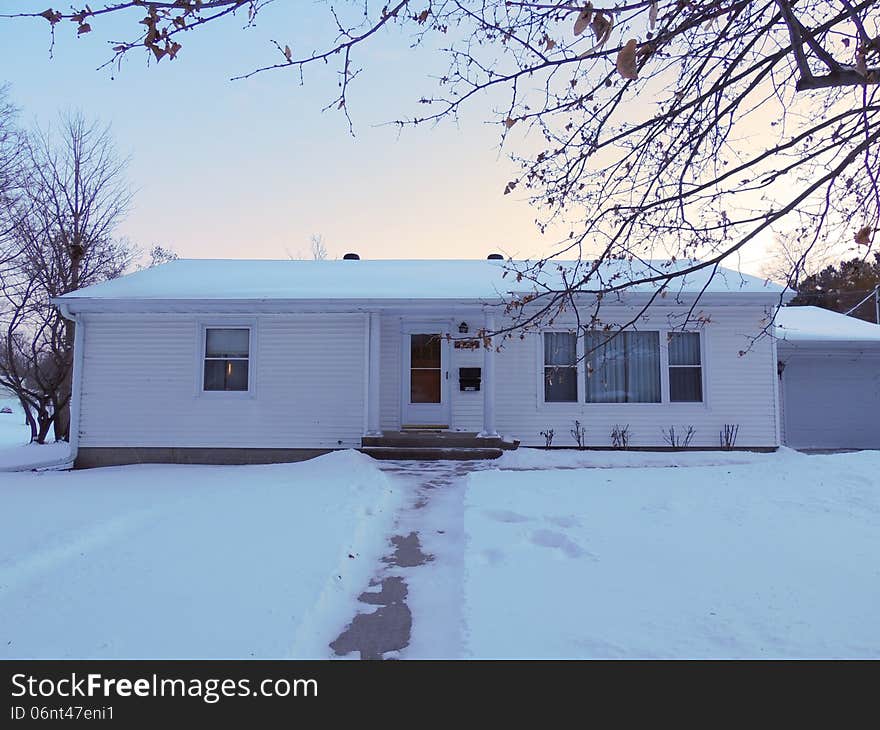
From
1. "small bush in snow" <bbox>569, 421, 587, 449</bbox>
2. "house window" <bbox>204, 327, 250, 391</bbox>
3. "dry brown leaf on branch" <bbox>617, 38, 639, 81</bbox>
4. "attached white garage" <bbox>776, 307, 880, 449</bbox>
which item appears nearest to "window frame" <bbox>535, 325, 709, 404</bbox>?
"small bush in snow" <bbox>569, 421, 587, 449</bbox>

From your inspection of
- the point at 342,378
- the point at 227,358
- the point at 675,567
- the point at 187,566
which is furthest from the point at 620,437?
the point at 187,566

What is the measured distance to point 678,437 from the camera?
35.2 feet

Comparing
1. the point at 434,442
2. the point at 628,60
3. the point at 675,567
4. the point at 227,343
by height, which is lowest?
the point at 675,567

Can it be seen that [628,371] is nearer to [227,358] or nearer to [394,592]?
[227,358]

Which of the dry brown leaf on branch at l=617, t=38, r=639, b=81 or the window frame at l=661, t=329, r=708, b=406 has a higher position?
the dry brown leaf on branch at l=617, t=38, r=639, b=81

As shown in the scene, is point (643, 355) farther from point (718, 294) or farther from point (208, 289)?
point (208, 289)

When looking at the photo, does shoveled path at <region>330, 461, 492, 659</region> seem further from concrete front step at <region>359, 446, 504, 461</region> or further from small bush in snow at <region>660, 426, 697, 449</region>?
small bush in snow at <region>660, 426, 697, 449</region>

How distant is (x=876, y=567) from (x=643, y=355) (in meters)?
7.15

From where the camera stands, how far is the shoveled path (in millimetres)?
3213

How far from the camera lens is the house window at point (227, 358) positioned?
1096cm

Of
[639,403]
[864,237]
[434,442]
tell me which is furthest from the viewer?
[639,403]

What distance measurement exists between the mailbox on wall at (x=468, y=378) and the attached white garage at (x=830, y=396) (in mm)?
7962

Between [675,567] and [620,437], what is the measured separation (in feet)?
22.0

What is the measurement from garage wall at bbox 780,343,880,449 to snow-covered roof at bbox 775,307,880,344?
450mm
